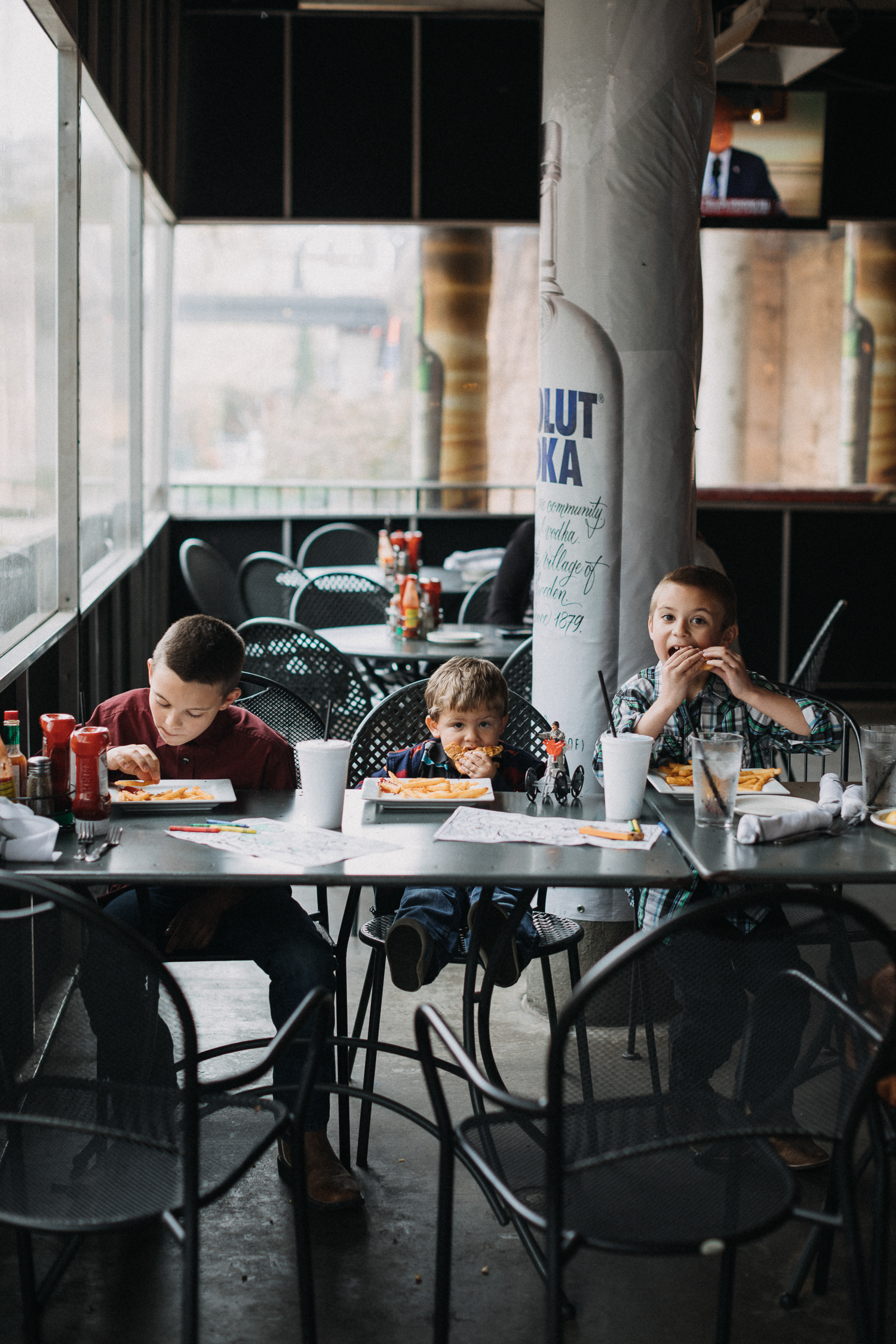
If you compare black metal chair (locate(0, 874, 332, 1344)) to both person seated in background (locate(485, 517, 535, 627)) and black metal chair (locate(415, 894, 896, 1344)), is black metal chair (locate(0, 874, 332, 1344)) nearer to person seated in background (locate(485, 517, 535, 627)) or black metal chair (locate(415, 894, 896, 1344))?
black metal chair (locate(415, 894, 896, 1344))

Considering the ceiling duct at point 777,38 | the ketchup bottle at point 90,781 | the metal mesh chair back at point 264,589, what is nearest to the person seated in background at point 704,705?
the ketchup bottle at point 90,781

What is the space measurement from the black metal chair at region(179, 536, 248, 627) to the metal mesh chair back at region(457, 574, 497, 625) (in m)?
1.12

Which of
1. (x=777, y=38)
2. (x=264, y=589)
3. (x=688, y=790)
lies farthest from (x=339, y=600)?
(x=688, y=790)

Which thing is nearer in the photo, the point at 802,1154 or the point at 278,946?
the point at 278,946

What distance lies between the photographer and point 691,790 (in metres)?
2.49

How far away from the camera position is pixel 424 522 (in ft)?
26.2

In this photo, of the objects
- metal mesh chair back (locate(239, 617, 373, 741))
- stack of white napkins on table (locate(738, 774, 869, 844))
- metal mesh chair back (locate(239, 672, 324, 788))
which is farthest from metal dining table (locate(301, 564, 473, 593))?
stack of white napkins on table (locate(738, 774, 869, 844))

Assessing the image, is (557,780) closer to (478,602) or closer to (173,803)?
(173,803)

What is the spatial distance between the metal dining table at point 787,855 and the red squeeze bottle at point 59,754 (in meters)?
1.03

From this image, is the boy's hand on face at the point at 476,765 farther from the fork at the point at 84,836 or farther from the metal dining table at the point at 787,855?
the fork at the point at 84,836

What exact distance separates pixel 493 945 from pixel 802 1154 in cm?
77

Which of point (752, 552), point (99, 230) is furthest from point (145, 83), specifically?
point (752, 552)

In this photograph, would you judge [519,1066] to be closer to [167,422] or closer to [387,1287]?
[387,1287]

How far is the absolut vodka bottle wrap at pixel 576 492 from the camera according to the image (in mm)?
3355
